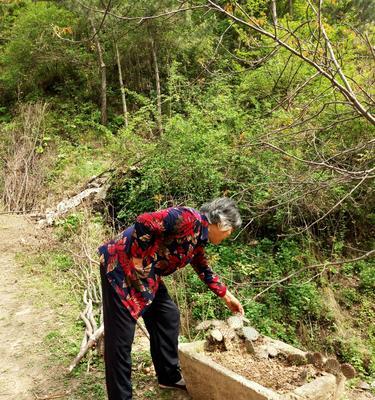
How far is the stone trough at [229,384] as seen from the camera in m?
2.43

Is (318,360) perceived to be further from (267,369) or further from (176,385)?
(176,385)

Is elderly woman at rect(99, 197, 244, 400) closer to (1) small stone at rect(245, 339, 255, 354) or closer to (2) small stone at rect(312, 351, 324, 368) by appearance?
(1) small stone at rect(245, 339, 255, 354)

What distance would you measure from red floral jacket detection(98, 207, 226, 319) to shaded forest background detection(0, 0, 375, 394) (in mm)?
546

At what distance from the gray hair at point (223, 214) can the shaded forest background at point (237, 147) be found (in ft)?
1.31

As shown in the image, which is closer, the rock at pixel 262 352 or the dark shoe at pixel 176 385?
the rock at pixel 262 352

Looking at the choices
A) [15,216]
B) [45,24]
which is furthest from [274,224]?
[45,24]

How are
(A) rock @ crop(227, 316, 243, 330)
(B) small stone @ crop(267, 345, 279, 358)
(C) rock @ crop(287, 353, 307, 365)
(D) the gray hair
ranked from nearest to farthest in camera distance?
1. (D) the gray hair
2. (C) rock @ crop(287, 353, 307, 365)
3. (B) small stone @ crop(267, 345, 279, 358)
4. (A) rock @ crop(227, 316, 243, 330)

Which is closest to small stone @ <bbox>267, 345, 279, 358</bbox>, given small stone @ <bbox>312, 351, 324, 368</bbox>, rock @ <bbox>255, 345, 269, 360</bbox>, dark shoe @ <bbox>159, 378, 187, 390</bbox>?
rock @ <bbox>255, 345, 269, 360</bbox>

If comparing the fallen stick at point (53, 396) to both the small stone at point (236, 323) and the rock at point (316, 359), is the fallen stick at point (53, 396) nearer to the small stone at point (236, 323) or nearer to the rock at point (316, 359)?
the small stone at point (236, 323)

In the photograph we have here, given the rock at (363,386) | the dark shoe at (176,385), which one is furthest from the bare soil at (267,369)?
the rock at (363,386)

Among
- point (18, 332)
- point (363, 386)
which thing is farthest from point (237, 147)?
point (18, 332)

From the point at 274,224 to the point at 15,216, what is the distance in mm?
4951

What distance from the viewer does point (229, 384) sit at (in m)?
2.62

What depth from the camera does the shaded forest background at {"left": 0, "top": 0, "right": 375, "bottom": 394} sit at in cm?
332
